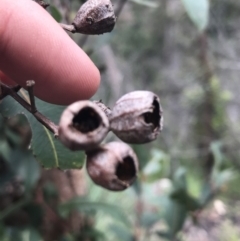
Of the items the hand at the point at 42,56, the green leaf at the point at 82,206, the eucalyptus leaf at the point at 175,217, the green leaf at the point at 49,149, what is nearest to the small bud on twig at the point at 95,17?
the hand at the point at 42,56

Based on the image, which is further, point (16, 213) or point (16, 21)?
point (16, 213)

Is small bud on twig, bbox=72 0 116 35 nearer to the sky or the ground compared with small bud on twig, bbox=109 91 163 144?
nearer to the sky

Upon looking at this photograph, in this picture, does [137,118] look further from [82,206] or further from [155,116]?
[82,206]

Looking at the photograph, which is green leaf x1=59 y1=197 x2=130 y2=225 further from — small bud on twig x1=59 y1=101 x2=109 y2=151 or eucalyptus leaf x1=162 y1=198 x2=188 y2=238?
small bud on twig x1=59 y1=101 x2=109 y2=151

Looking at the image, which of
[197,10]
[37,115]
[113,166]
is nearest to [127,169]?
[113,166]

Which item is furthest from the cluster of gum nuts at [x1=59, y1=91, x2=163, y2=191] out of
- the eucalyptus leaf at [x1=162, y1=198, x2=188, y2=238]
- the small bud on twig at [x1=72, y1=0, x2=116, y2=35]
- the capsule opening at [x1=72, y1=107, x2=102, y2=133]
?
the eucalyptus leaf at [x1=162, y1=198, x2=188, y2=238]

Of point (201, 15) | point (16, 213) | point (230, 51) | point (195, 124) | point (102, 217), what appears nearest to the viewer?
point (201, 15)

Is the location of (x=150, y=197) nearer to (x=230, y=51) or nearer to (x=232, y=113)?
(x=230, y=51)

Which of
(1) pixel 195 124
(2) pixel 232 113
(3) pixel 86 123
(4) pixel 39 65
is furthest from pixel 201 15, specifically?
(2) pixel 232 113
